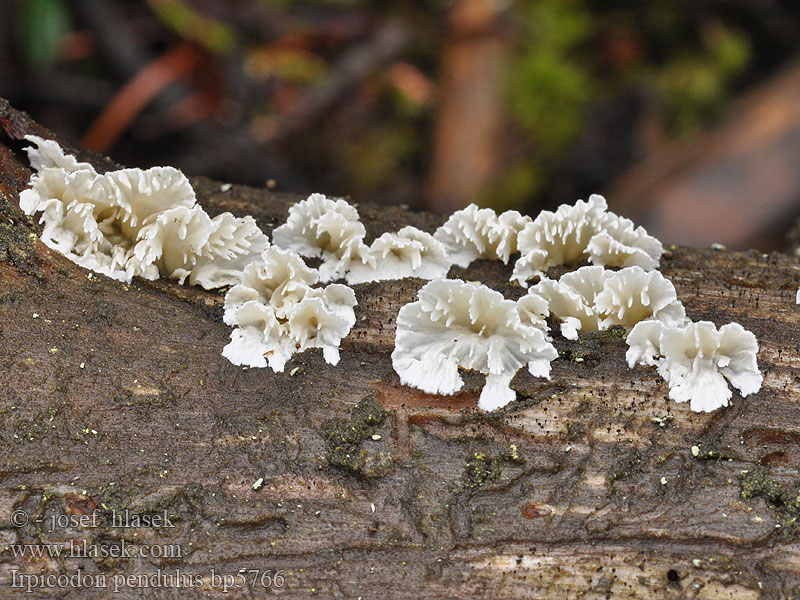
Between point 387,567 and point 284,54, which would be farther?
point 284,54

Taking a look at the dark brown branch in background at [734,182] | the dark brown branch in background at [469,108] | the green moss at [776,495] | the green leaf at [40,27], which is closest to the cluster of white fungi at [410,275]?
the green moss at [776,495]

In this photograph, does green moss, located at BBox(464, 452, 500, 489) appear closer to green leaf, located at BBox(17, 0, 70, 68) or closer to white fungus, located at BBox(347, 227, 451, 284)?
white fungus, located at BBox(347, 227, 451, 284)

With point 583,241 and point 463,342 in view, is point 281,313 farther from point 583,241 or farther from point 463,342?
point 583,241

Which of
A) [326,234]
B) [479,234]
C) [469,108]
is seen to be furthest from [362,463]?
[469,108]

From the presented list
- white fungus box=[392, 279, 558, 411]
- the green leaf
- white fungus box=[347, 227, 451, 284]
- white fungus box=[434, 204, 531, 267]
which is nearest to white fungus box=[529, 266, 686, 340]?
white fungus box=[392, 279, 558, 411]

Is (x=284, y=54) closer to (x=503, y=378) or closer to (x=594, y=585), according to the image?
(x=503, y=378)

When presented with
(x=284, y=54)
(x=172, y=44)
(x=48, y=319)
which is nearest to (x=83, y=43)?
(x=172, y=44)
